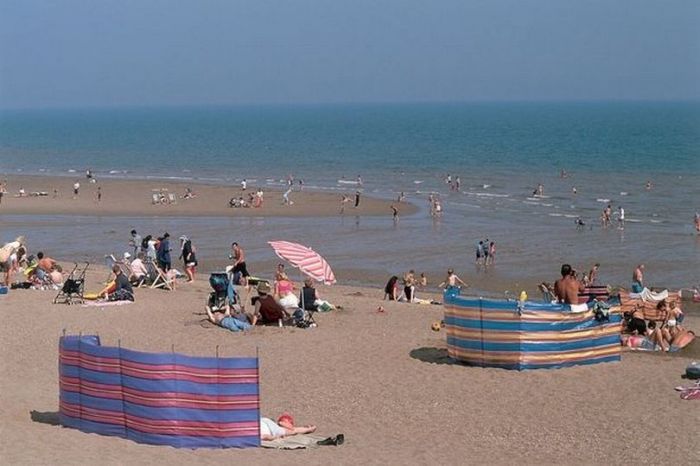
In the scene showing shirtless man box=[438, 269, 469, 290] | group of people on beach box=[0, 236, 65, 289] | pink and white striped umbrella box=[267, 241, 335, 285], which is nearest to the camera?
pink and white striped umbrella box=[267, 241, 335, 285]

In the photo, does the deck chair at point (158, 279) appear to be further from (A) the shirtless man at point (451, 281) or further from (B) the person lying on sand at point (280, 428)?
(B) the person lying on sand at point (280, 428)

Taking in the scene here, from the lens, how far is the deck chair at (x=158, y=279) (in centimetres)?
2248

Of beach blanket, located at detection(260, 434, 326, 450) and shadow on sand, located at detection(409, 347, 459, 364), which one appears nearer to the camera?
beach blanket, located at detection(260, 434, 326, 450)

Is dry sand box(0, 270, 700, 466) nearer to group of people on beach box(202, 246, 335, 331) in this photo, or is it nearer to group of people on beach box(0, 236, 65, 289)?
group of people on beach box(202, 246, 335, 331)

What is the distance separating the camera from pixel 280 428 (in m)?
11.8

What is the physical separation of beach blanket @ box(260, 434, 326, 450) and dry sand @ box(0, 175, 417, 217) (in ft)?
106

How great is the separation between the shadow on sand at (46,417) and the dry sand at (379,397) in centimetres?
2

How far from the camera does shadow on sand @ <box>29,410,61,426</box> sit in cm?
1212

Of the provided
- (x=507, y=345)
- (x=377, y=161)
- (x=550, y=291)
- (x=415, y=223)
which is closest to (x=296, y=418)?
(x=507, y=345)

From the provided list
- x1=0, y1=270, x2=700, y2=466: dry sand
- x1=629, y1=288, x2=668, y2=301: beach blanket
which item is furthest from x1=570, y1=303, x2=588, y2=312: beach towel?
x1=629, y1=288, x2=668, y2=301: beach blanket

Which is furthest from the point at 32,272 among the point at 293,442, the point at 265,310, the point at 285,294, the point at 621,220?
the point at 621,220

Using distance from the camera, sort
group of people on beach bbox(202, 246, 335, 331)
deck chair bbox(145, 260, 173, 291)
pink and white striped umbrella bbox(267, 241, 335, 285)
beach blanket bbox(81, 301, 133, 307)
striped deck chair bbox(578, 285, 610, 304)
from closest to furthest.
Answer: striped deck chair bbox(578, 285, 610, 304)
group of people on beach bbox(202, 246, 335, 331)
pink and white striped umbrella bbox(267, 241, 335, 285)
beach blanket bbox(81, 301, 133, 307)
deck chair bbox(145, 260, 173, 291)

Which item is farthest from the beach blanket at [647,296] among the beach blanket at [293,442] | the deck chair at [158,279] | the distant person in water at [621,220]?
the distant person in water at [621,220]

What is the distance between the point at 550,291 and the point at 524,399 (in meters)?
7.64
